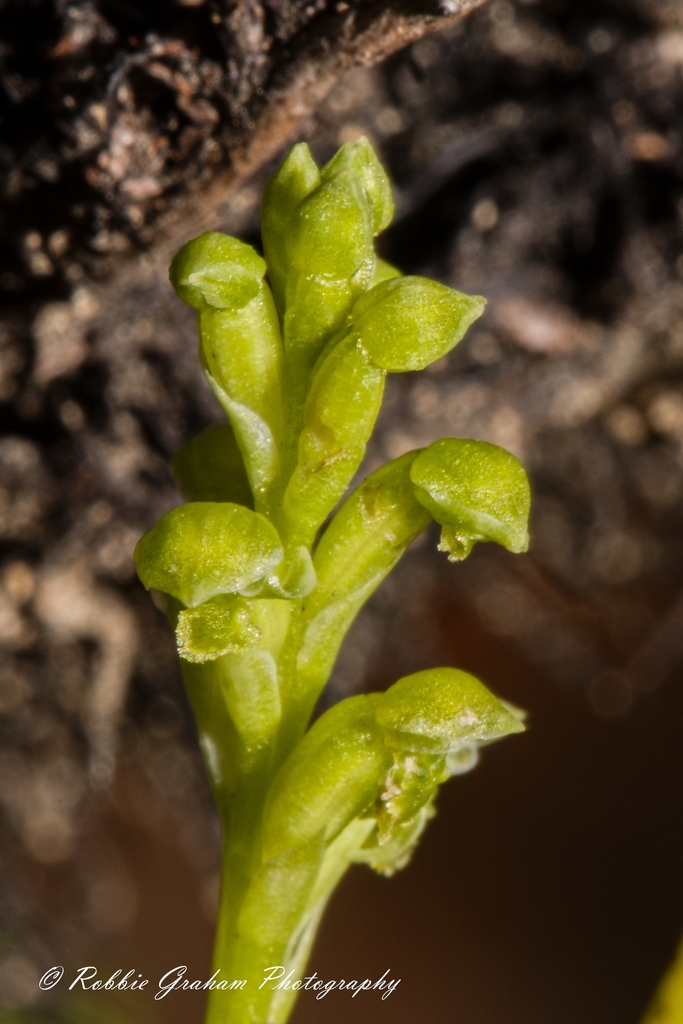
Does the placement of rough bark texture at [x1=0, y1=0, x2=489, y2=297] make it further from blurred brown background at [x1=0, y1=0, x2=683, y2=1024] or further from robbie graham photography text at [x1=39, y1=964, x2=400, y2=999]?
robbie graham photography text at [x1=39, y1=964, x2=400, y2=999]

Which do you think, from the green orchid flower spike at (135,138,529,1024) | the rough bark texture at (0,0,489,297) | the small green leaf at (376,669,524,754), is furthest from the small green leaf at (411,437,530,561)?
the rough bark texture at (0,0,489,297)

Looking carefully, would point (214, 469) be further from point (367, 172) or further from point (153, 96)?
point (153, 96)

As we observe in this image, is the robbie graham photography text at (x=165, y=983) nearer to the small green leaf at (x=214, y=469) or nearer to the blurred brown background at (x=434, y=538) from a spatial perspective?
the blurred brown background at (x=434, y=538)

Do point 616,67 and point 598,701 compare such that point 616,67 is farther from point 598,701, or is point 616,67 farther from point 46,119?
point 598,701

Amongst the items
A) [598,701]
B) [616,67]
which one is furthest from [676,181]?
[598,701]

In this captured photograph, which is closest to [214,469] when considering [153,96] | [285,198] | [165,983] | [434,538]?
[285,198]
